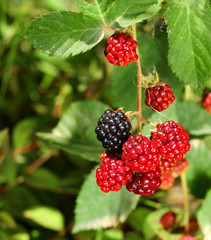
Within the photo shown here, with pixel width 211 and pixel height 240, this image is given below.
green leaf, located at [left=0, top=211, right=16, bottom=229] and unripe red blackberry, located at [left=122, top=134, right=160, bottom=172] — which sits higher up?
unripe red blackberry, located at [left=122, top=134, right=160, bottom=172]

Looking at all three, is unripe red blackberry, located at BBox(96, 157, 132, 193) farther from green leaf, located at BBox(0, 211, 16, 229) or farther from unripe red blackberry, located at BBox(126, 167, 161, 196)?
green leaf, located at BBox(0, 211, 16, 229)

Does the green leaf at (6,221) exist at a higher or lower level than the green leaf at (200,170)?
lower

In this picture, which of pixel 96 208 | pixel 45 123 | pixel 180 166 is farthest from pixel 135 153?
pixel 45 123

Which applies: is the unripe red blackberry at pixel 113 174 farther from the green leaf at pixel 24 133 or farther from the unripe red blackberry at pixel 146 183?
the green leaf at pixel 24 133

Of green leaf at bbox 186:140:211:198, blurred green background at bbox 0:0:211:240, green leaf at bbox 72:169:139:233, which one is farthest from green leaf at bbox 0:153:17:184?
green leaf at bbox 186:140:211:198

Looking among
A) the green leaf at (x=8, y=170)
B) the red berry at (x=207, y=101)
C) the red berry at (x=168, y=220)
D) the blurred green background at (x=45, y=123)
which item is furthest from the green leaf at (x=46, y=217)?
the red berry at (x=207, y=101)

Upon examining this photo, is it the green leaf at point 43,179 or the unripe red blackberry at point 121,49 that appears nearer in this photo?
the unripe red blackberry at point 121,49
